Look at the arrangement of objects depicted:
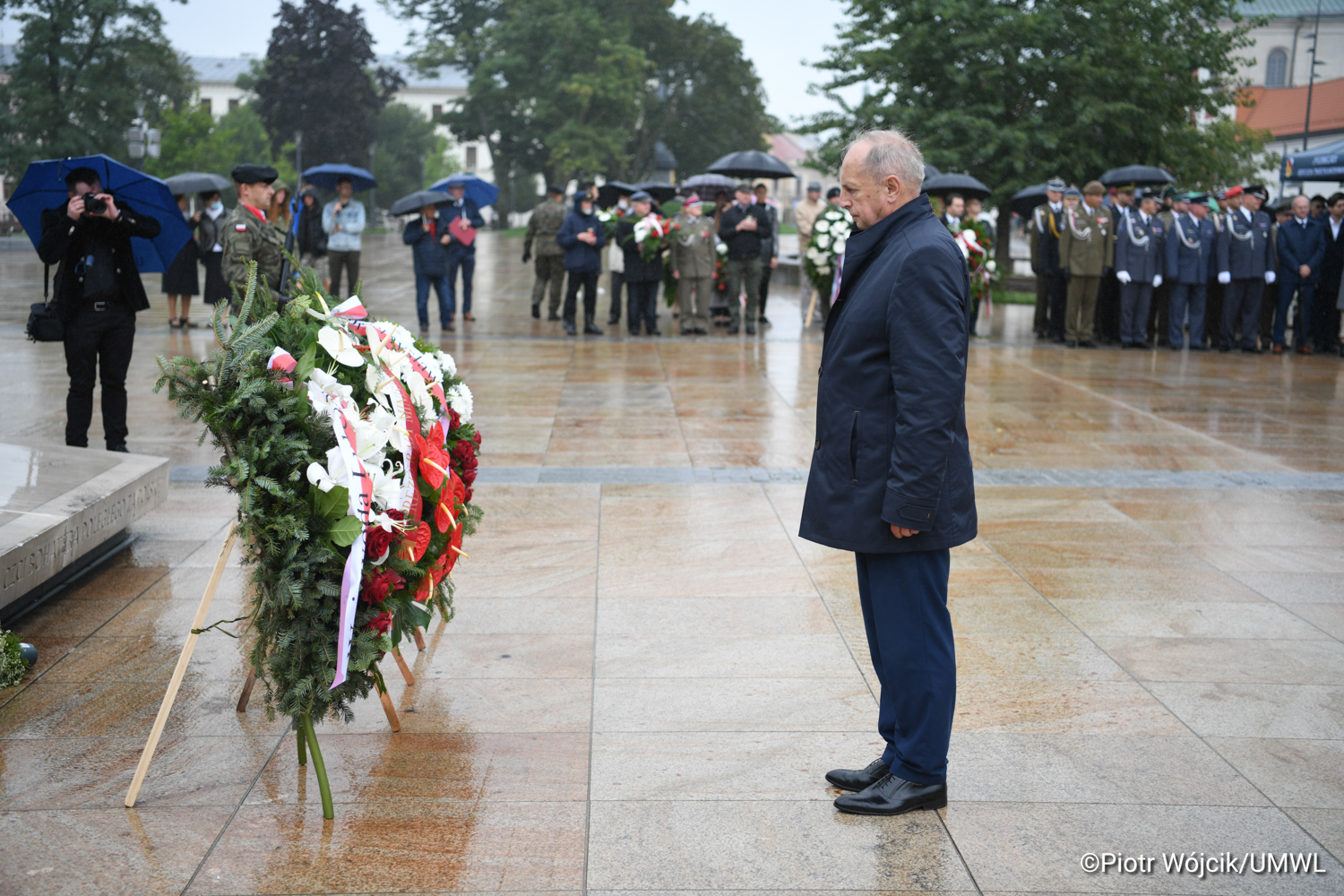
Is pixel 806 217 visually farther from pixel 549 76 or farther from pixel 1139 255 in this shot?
pixel 549 76

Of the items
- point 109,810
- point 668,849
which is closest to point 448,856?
point 668,849

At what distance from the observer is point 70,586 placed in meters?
5.82

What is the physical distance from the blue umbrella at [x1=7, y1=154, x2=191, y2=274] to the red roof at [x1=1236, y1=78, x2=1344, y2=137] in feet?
208

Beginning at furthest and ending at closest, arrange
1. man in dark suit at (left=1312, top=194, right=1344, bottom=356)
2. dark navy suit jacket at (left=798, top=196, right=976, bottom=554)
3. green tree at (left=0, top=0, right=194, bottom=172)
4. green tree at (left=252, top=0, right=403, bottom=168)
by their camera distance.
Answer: green tree at (left=252, top=0, right=403, bottom=168)
green tree at (left=0, top=0, right=194, bottom=172)
man in dark suit at (left=1312, top=194, right=1344, bottom=356)
dark navy suit jacket at (left=798, top=196, right=976, bottom=554)

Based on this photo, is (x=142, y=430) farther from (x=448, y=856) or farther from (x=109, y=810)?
(x=448, y=856)

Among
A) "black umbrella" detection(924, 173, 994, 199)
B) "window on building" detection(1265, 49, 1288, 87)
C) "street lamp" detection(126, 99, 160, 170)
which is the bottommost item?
"black umbrella" detection(924, 173, 994, 199)

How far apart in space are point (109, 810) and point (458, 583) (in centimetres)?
243

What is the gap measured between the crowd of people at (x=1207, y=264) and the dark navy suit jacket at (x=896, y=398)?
555 inches

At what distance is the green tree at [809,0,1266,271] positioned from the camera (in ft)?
86.5

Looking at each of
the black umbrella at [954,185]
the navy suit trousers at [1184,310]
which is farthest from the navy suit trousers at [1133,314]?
the black umbrella at [954,185]

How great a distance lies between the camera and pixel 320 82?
62.4 m

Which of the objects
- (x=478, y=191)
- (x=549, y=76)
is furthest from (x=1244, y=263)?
(x=549, y=76)

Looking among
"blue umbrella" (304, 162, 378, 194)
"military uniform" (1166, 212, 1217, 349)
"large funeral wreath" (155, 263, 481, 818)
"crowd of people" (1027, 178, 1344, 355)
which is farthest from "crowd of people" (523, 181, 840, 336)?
"large funeral wreath" (155, 263, 481, 818)

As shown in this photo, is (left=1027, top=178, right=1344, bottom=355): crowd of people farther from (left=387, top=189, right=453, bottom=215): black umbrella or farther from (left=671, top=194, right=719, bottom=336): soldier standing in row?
(left=387, top=189, right=453, bottom=215): black umbrella
